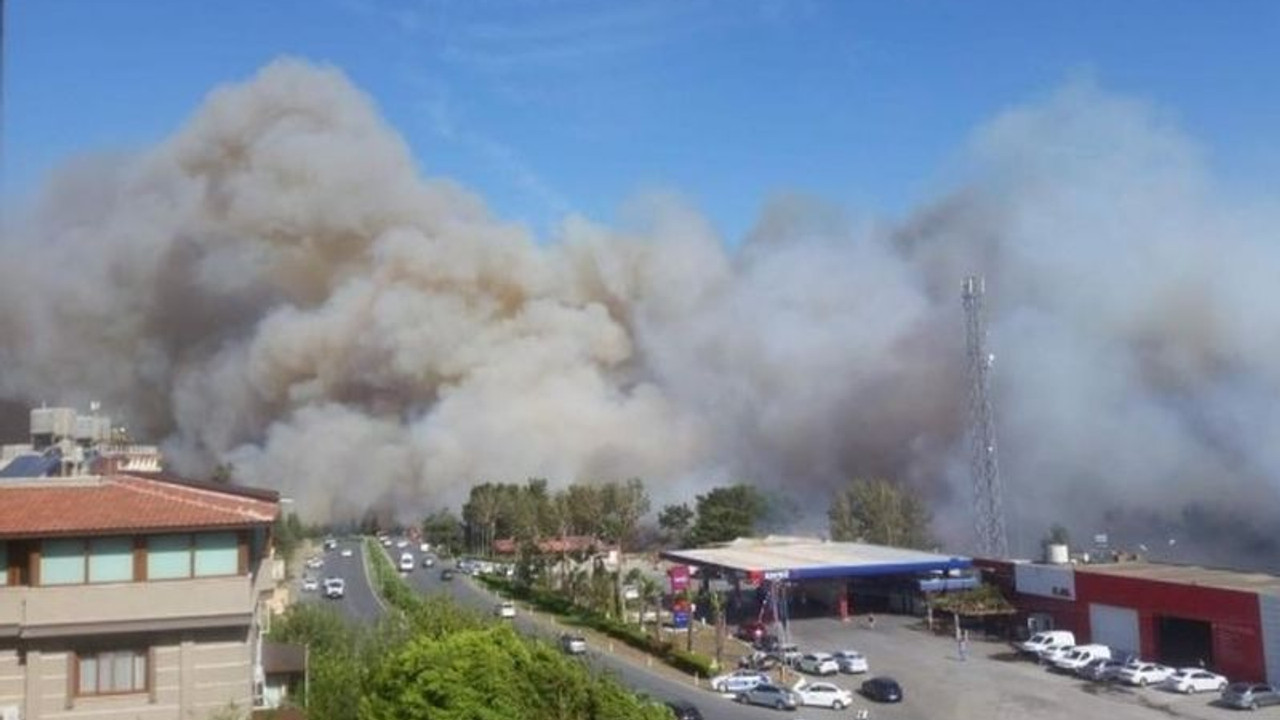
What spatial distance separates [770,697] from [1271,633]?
372 inches

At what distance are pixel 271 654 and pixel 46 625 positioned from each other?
6.00 metres

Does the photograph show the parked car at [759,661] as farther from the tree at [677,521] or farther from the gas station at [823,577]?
the tree at [677,521]

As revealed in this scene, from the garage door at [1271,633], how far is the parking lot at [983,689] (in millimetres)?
1163

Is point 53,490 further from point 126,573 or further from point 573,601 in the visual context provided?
point 573,601

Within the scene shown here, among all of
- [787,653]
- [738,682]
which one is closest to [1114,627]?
[787,653]

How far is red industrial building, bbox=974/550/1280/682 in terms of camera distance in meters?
25.2

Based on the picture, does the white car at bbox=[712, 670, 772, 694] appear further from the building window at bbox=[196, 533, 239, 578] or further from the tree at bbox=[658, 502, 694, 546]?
the tree at bbox=[658, 502, 694, 546]

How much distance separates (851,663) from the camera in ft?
90.6

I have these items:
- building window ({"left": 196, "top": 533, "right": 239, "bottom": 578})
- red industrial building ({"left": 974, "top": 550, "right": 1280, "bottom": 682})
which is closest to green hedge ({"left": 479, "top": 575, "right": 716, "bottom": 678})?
red industrial building ({"left": 974, "top": 550, "right": 1280, "bottom": 682})

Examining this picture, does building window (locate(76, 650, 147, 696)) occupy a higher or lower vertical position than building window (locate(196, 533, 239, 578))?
lower

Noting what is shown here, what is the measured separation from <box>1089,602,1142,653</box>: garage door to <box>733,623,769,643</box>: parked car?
7692 mm

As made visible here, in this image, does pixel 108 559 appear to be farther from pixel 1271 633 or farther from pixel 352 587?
pixel 352 587

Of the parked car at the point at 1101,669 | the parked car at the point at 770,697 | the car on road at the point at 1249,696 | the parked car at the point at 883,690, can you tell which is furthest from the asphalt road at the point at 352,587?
the car on road at the point at 1249,696

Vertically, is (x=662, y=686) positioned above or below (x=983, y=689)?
above
